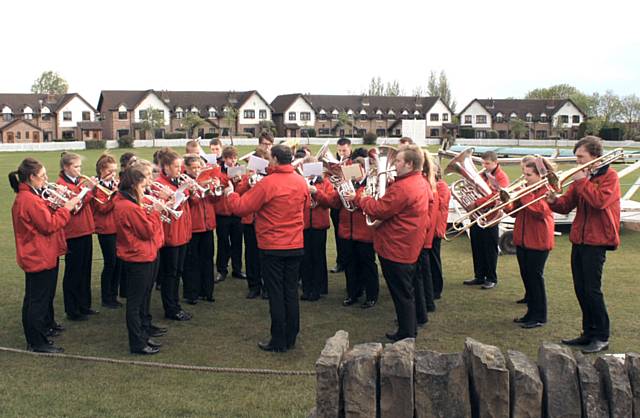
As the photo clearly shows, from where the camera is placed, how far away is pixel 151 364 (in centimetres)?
600

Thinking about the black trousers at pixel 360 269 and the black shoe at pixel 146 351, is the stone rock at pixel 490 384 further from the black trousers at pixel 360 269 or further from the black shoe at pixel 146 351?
the black trousers at pixel 360 269

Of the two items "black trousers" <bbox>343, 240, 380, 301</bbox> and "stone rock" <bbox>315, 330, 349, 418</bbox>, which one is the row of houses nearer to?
"black trousers" <bbox>343, 240, 380, 301</bbox>

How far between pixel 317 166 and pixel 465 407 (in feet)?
15.7

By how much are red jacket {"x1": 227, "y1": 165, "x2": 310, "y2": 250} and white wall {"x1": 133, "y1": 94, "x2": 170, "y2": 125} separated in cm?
7816

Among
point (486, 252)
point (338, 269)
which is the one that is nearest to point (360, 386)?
point (486, 252)

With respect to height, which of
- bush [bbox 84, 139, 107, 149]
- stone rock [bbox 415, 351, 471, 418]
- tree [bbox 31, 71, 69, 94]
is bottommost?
stone rock [bbox 415, 351, 471, 418]

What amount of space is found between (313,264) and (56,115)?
8225cm

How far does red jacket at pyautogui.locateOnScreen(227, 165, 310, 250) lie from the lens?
21.4 feet

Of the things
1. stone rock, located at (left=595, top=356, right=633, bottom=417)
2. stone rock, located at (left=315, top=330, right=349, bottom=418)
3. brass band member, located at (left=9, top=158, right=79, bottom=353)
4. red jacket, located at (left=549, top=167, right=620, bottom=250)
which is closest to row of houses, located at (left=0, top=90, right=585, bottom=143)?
brass band member, located at (left=9, top=158, right=79, bottom=353)

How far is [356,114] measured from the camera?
90.6 meters

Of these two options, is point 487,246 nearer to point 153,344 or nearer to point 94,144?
point 153,344

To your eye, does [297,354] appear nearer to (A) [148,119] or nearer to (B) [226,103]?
(A) [148,119]

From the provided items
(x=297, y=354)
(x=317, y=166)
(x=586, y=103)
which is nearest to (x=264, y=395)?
(x=297, y=354)

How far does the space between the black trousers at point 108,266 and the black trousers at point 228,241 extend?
1.85 metres
